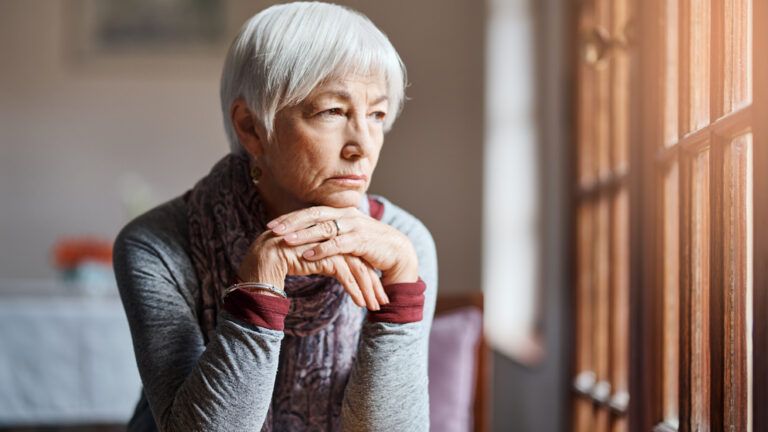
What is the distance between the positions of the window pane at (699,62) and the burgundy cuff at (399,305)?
1.43 feet

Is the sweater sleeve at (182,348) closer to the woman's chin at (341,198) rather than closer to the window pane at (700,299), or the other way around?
the woman's chin at (341,198)

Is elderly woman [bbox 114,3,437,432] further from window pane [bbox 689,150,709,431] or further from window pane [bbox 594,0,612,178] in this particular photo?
window pane [bbox 594,0,612,178]

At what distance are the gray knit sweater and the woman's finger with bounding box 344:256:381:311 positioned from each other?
4 cm

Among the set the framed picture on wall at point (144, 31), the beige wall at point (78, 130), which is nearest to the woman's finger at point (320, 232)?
the beige wall at point (78, 130)

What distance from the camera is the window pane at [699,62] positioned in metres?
1.10

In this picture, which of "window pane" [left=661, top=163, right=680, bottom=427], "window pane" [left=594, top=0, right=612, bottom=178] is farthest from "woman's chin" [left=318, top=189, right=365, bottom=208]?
"window pane" [left=594, top=0, right=612, bottom=178]

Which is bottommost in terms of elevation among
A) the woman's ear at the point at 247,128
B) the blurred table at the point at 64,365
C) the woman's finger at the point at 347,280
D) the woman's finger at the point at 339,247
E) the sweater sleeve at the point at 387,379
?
the blurred table at the point at 64,365

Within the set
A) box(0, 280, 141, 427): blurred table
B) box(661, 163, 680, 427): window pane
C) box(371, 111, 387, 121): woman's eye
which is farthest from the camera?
box(0, 280, 141, 427): blurred table

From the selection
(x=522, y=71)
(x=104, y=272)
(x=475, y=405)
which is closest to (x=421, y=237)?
(x=475, y=405)

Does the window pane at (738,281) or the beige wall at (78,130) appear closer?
the window pane at (738,281)

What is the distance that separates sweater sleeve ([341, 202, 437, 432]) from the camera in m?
1.01

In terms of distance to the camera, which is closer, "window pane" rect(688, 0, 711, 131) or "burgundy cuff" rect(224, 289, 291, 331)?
"burgundy cuff" rect(224, 289, 291, 331)

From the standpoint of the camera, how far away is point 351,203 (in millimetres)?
1027

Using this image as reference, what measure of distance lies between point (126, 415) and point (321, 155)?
151cm
